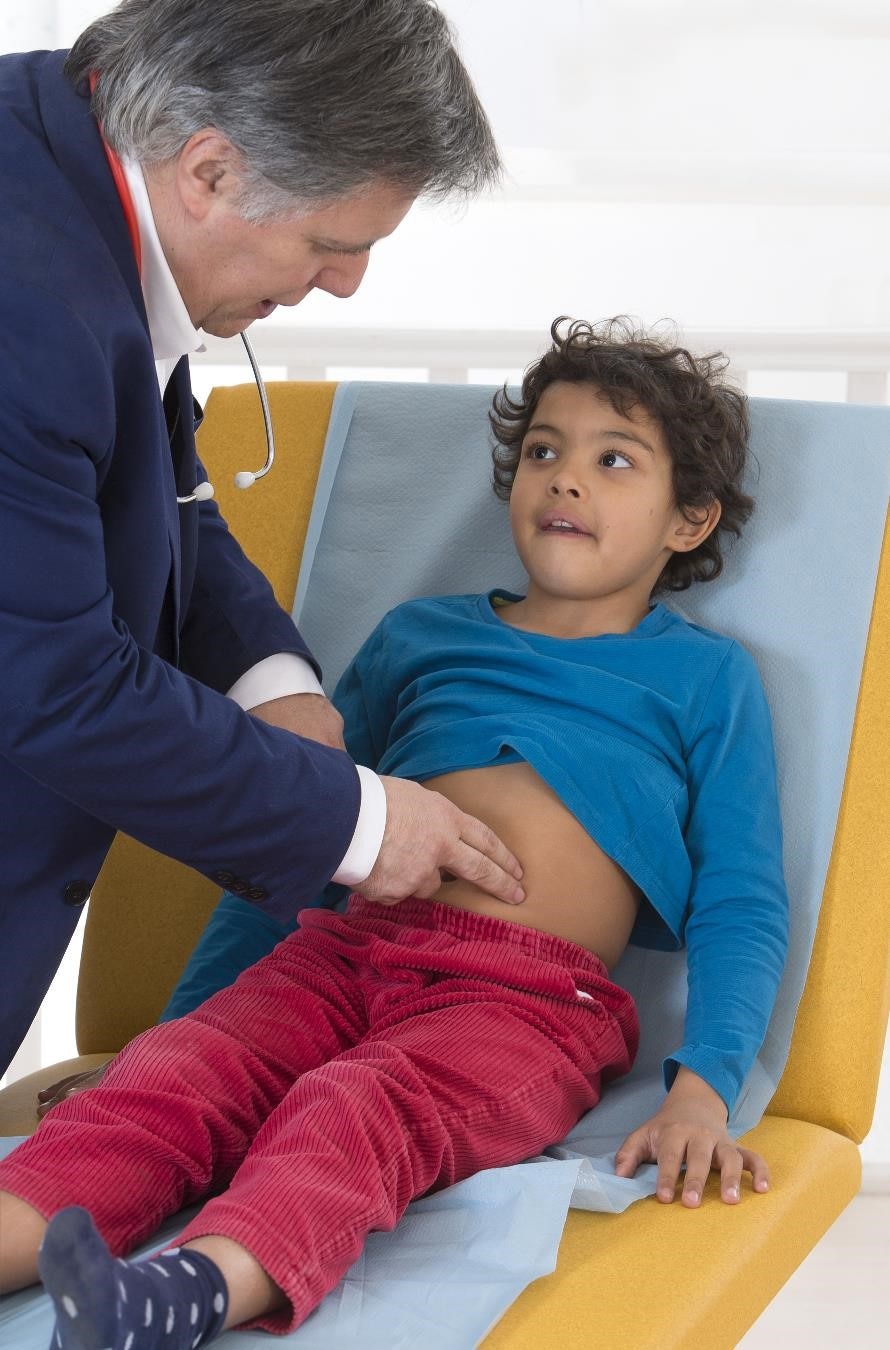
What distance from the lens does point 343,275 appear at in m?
1.14

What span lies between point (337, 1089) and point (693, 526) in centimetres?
74

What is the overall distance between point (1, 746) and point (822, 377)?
4.98 feet

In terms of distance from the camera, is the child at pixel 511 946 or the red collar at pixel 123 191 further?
the red collar at pixel 123 191

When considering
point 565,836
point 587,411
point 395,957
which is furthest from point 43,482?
point 587,411

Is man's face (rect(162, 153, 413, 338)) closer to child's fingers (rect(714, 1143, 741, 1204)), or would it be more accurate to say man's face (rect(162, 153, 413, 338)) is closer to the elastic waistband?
the elastic waistband

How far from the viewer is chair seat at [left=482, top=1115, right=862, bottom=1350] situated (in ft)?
3.12

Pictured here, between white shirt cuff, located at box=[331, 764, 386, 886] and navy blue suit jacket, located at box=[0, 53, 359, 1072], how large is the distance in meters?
0.02

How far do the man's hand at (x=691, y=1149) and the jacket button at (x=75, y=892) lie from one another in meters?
0.46

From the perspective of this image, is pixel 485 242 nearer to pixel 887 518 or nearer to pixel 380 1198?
pixel 887 518

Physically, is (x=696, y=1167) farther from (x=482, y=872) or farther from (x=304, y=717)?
(x=304, y=717)

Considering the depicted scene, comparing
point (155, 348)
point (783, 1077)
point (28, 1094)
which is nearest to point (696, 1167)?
point (783, 1077)

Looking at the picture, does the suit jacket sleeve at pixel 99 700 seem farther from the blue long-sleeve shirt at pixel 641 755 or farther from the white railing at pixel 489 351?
the white railing at pixel 489 351

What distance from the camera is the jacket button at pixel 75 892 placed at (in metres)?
1.18

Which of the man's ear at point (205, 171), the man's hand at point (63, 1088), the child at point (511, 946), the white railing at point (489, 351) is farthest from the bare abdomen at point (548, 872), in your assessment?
the white railing at point (489, 351)
